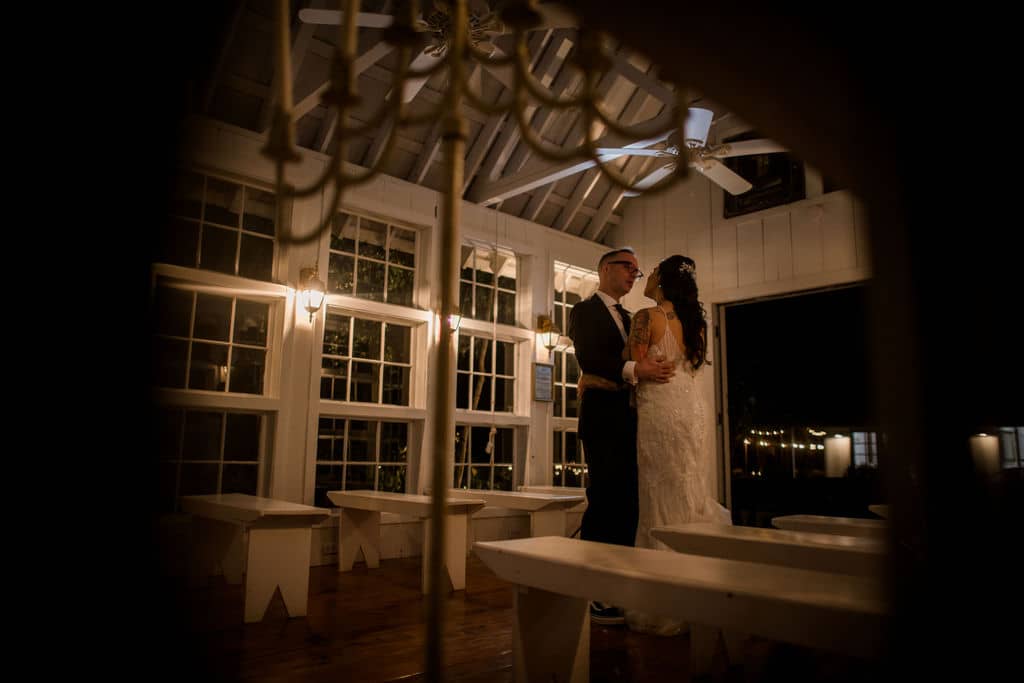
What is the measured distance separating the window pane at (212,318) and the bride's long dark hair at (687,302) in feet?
→ 11.1

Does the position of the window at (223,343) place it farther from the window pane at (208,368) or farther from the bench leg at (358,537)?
the bench leg at (358,537)

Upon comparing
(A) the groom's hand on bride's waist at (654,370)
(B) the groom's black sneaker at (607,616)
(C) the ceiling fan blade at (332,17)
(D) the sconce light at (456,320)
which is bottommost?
(B) the groom's black sneaker at (607,616)

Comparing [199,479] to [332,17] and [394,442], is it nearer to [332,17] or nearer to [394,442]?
[394,442]

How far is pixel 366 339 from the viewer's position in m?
5.89

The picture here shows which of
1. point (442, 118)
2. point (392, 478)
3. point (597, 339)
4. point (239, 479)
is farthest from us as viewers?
point (392, 478)

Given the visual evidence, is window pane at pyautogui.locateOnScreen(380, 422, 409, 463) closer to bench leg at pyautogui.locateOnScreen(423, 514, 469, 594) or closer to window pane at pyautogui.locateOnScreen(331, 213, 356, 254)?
window pane at pyautogui.locateOnScreen(331, 213, 356, 254)

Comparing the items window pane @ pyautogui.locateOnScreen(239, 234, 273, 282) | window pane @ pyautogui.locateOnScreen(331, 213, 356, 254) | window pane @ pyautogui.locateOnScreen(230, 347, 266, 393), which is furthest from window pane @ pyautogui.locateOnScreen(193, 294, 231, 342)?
window pane @ pyautogui.locateOnScreen(331, 213, 356, 254)

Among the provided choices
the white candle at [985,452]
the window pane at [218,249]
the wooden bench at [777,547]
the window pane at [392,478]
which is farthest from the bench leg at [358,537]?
the white candle at [985,452]

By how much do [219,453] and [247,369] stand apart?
0.67m

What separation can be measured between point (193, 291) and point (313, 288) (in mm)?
867

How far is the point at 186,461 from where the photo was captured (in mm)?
4992

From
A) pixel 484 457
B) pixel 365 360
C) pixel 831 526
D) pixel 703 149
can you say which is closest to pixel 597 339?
pixel 831 526

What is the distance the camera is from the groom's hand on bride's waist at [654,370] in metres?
3.44

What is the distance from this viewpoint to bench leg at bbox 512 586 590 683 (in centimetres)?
233
